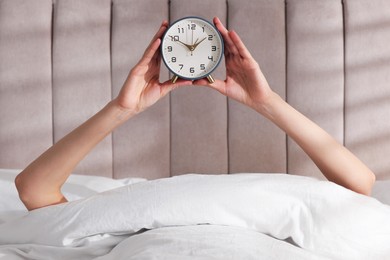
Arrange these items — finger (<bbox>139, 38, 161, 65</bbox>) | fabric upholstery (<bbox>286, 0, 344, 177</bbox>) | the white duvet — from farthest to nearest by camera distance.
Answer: fabric upholstery (<bbox>286, 0, 344, 177</bbox>), finger (<bbox>139, 38, 161, 65</bbox>), the white duvet

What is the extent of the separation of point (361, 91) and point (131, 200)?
1.09 meters

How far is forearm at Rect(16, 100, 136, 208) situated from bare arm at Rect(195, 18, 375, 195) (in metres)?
0.28

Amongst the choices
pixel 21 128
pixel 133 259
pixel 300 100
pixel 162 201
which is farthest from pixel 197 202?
pixel 21 128

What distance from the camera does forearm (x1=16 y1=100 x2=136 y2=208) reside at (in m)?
1.60

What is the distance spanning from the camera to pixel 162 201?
141cm

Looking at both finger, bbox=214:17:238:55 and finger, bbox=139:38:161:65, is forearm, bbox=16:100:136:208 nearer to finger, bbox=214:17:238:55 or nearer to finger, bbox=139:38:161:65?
finger, bbox=139:38:161:65

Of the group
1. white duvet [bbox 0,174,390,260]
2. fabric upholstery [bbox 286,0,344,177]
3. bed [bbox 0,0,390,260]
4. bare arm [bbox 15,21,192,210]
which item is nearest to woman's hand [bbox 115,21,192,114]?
bare arm [bbox 15,21,192,210]

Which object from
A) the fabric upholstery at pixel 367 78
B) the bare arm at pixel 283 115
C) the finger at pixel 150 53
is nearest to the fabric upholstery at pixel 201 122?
the fabric upholstery at pixel 367 78

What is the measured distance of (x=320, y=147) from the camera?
1.65 metres

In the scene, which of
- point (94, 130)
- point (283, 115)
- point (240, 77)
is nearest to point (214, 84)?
point (240, 77)

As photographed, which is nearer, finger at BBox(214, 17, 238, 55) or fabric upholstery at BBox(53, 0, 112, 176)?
finger at BBox(214, 17, 238, 55)

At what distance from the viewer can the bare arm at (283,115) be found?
5.21ft

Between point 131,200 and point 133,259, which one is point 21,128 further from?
point 133,259

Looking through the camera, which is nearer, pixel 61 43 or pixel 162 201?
pixel 162 201
